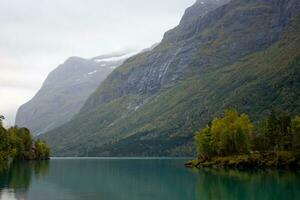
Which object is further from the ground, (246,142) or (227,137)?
(227,137)

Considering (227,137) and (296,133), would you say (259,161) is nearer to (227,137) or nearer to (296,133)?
(296,133)

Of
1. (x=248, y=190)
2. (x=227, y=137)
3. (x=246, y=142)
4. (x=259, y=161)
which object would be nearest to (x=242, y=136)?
(x=246, y=142)

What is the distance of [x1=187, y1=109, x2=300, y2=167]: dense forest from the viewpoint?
138375 millimetres

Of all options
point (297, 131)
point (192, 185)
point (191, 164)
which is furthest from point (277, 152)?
point (192, 185)

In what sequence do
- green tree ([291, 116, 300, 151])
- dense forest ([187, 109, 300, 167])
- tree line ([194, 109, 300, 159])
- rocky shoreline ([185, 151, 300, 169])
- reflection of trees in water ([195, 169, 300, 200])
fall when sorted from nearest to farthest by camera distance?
reflection of trees in water ([195, 169, 300, 200]) → rocky shoreline ([185, 151, 300, 169]) → green tree ([291, 116, 300, 151]) → dense forest ([187, 109, 300, 167]) → tree line ([194, 109, 300, 159])

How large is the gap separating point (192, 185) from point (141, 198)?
23362mm

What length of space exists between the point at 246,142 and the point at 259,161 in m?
12.8

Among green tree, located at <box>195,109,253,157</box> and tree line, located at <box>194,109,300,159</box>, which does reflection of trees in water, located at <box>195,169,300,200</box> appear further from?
green tree, located at <box>195,109,253,157</box>

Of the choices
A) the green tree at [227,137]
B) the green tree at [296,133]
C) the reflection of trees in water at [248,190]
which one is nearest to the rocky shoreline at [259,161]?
the green tree at [296,133]

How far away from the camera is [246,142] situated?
5930 inches

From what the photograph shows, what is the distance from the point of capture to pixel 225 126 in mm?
153250

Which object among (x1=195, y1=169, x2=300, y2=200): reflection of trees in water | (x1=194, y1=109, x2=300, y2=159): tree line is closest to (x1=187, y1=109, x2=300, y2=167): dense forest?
(x1=194, y1=109, x2=300, y2=159): tree line

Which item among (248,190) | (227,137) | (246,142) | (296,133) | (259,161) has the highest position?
(227,137)

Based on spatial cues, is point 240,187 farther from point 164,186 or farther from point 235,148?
point 235,148
